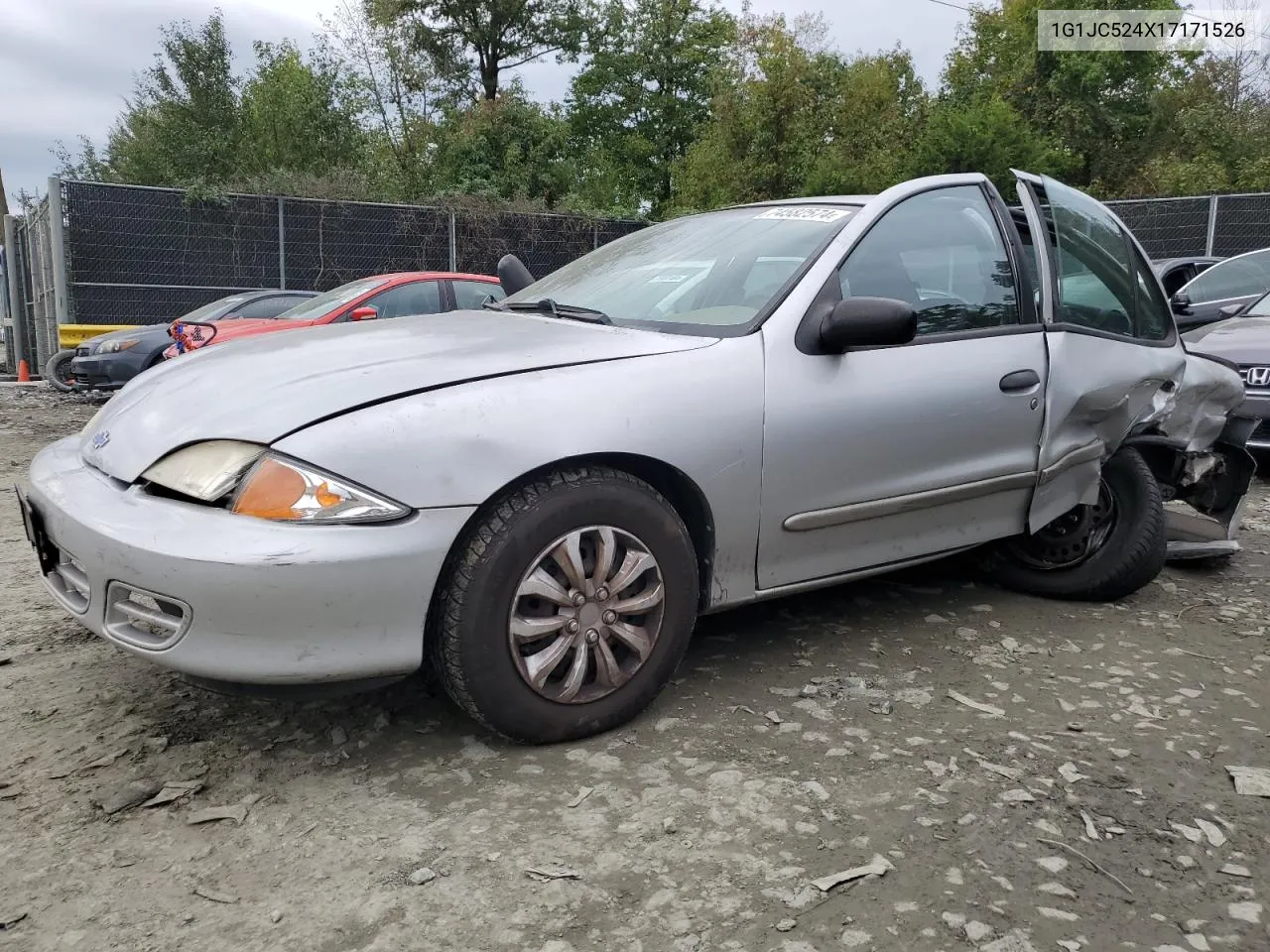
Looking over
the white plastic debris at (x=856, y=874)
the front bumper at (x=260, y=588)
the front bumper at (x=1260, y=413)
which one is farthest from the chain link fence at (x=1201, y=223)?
the front bumper at (x=260, y=588)

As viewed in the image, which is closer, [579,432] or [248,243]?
[579,432]

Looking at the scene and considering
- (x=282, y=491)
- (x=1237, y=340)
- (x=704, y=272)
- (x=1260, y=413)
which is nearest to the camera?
(x=282, y=491)

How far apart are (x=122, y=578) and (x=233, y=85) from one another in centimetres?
2758

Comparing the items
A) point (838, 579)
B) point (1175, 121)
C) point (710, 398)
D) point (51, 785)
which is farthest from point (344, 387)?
point (1175, 121)

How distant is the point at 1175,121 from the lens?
32000 mm

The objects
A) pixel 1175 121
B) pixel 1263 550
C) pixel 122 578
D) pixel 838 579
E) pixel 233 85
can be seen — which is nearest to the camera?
pixel 122 578

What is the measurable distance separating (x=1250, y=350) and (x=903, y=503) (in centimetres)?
439

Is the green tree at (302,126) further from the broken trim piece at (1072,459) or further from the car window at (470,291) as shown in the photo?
the broken trim piece at (1072,459)

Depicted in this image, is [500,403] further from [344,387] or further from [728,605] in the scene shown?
[728,605]

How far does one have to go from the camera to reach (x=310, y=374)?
8.19ft

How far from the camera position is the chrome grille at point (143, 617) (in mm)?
2186

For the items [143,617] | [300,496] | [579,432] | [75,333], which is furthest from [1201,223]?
[143,617]

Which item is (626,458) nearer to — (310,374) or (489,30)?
(310,374)

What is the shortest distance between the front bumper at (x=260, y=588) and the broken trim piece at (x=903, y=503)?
3.51ft
